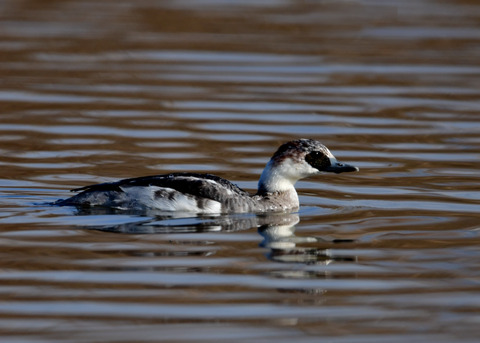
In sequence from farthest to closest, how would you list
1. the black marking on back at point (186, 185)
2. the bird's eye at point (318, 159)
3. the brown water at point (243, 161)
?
the bird's eye at point (318, 159) < the black marking on back at point (186, 185) < the brown water at point (243, 161)

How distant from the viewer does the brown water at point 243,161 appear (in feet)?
25.8

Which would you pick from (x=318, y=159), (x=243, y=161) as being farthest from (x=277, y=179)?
(x=243, y=161)

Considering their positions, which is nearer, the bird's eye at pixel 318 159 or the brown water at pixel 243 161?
the brown water at pixel 243 161

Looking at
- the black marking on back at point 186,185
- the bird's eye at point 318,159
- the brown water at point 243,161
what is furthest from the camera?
the bird's eye at point 318,159

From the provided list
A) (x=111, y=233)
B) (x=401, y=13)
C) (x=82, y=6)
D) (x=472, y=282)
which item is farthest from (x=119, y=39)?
(x=472, y=282)

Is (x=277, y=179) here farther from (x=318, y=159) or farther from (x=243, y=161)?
(x=243, y=161)

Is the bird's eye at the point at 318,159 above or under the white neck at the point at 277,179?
above

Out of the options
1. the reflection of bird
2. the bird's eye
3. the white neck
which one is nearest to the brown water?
the reflection of bird

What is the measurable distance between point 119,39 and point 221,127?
718cm

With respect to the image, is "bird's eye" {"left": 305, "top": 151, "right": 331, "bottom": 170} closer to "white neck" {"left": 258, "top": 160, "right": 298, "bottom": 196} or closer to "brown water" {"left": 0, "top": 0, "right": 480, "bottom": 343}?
"white neck" {"left": 258, "top": 160, "right": 298, "bottom": 196}

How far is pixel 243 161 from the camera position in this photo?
45.7 feet

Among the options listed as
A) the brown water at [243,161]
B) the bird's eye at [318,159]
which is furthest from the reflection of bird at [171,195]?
the bird's eye at [318,159]

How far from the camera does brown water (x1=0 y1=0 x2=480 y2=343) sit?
7867 mm

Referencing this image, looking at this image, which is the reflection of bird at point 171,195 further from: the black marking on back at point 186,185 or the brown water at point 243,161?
the brown water at point 243,161
